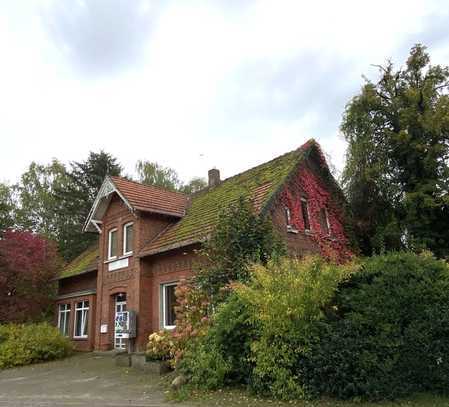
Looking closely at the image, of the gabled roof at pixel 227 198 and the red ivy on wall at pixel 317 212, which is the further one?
the red ivy on wall at pixel 317 212

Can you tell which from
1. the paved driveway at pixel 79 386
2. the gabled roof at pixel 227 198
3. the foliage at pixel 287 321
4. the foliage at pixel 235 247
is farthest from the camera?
the gabled roof at pixel 227 198

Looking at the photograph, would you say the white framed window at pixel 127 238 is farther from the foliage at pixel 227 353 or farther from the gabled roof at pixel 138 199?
the foliage at pixel 227 353

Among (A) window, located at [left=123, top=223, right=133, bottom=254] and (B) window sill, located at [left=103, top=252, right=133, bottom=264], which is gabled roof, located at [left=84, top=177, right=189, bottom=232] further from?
(B) window sill, located at [left=103, top=252, right=133, bottom=264]

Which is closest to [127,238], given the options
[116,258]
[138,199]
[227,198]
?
[116,258]

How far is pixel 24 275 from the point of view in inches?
842

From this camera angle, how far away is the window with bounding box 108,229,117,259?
19719 mm

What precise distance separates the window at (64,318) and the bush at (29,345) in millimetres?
5406

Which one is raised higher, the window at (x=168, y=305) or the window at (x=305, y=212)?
the window at (x=305, y=212)

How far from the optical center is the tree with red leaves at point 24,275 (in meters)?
20.9

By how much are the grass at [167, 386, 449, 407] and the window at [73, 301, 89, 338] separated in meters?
14.6

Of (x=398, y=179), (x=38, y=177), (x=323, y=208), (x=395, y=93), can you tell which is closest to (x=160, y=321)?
(x=323, y=208)

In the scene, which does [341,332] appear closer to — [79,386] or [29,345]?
[79,386]

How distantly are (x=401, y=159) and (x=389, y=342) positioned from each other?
13.0m

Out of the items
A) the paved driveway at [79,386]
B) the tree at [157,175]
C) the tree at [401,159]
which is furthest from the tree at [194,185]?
the paved driveway at [79,386]
